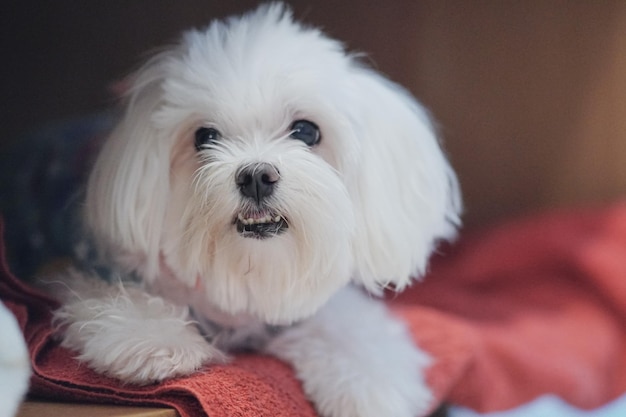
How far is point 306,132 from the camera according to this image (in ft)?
2.93

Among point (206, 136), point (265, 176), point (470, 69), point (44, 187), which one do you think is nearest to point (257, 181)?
point (265, 176)

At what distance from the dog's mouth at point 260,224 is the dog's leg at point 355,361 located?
19 centimetres

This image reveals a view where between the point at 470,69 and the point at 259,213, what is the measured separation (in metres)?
0.70

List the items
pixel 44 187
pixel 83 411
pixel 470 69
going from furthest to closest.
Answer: pixel 470 69
pixel 44 187
pixel 83 411

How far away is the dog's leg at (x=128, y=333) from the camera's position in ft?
2.56

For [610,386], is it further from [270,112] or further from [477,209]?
[270,112]

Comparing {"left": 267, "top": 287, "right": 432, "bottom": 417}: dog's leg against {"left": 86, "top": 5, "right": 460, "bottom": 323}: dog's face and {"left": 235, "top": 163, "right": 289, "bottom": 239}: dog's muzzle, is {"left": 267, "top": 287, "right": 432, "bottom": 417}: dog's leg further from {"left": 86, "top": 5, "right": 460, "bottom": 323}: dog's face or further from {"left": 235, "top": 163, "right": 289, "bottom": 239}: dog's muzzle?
{"left": 235, "top": 163, "right": 289, "bottom": 239}: dog's muzzle

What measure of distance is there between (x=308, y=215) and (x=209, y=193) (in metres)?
0.11

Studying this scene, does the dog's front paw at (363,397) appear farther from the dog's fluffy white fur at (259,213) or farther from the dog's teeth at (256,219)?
the dog's teeth at (256,219)

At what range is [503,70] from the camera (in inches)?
53.7

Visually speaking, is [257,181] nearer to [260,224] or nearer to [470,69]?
[260,224]

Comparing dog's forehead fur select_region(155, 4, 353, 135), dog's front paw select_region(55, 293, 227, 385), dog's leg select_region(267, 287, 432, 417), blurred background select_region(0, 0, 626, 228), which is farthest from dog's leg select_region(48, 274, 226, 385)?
blurred background select_region(0, 0, 626, 228)

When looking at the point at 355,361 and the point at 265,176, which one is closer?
the point at 265,176

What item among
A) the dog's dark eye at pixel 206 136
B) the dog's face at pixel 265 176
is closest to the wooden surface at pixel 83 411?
the dog's face at pixel 265 176
